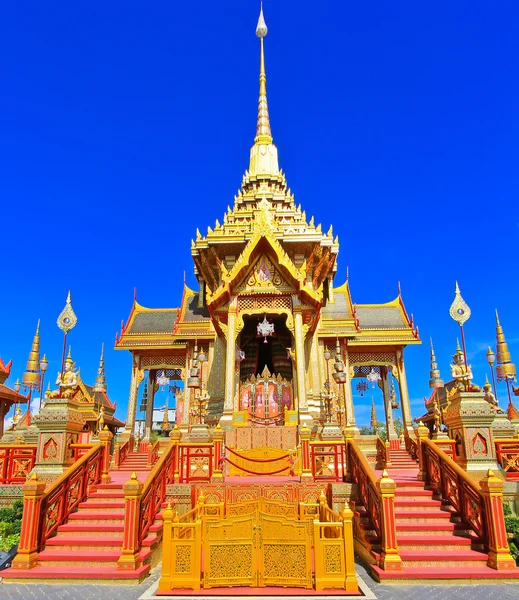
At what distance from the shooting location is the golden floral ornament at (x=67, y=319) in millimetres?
12109

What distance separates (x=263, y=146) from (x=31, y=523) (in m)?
24.6

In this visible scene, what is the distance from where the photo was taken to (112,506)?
8922 mm

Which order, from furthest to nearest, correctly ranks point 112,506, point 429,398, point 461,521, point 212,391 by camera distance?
point 429,398 < point 212,391 < point 112,506 < point 461,521

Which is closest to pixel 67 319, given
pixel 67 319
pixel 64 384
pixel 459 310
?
pixel 67 319

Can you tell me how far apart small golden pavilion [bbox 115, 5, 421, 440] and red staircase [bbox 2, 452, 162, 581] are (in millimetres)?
5934

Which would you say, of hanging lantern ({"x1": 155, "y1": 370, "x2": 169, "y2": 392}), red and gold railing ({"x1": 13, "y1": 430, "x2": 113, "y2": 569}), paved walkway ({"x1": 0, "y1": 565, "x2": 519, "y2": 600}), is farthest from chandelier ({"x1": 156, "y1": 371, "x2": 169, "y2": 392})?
paved walkway ({"x1": 0, "y1": 565, "x2": 519, "y2": 600})

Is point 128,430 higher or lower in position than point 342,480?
higher

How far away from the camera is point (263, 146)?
28234 millimetres

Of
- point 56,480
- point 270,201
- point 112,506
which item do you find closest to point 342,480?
point 112,506

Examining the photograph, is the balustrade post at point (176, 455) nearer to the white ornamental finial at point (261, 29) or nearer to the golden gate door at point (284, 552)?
the golden gate door at point (284, 552)

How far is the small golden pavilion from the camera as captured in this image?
16.3m

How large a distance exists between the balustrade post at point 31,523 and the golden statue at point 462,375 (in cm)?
860

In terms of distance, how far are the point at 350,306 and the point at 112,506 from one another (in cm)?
1788

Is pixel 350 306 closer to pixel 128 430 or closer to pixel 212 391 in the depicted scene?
pixel 212 391
